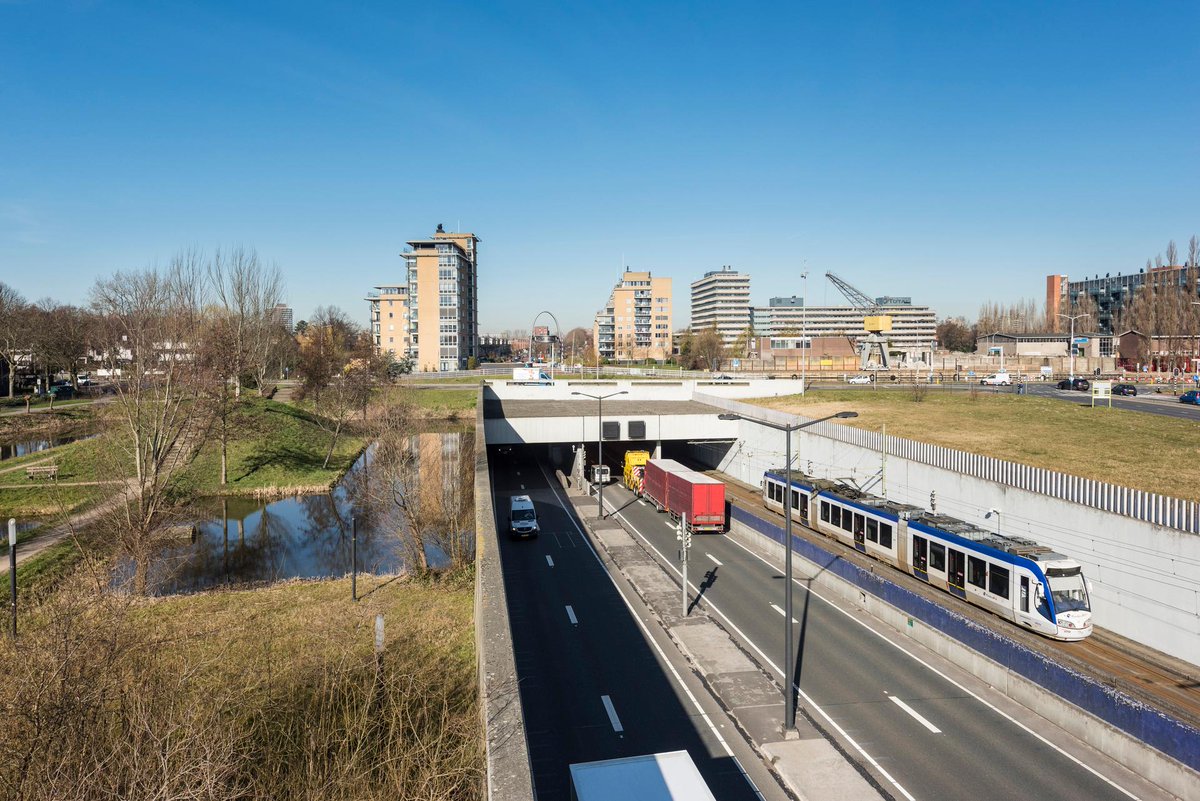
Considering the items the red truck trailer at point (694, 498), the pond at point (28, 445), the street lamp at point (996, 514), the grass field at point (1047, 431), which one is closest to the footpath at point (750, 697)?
the red truck trailer at point (694, 498)

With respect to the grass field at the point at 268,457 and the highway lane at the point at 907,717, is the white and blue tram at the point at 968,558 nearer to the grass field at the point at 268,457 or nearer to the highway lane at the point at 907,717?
the highway lane at the point at 907,717

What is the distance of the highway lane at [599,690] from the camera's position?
15.8 metres

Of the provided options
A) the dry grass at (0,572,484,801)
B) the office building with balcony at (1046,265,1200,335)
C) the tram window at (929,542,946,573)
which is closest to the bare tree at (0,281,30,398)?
the dry grass at (0,572,484,801)

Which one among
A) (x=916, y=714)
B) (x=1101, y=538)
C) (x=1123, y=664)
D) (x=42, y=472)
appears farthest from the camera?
(x=42, y=472)

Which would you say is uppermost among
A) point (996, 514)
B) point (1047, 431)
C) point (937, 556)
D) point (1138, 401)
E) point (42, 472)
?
point (1138, 401)

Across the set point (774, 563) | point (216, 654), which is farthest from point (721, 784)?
point (774, 563)

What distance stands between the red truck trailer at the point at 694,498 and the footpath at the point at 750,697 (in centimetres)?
615

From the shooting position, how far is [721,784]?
1496cm

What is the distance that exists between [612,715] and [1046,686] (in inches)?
422

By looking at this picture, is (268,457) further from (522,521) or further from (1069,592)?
(1069,592)

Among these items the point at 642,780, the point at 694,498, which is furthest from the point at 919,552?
the point at 642,780

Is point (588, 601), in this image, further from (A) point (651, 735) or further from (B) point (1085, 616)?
(B) point (1085, 616)

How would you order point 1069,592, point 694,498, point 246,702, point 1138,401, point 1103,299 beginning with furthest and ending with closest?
point 1103,299 < point 1138,401 < point 694,498 < point 1069,592 < point 246,702

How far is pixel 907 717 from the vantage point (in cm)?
1762
